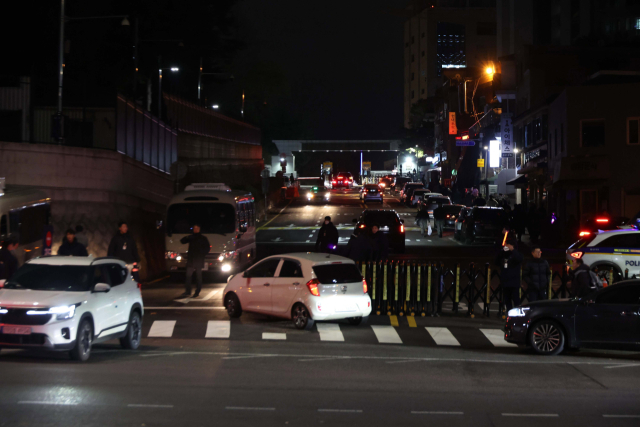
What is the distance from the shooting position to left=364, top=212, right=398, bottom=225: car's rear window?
3025 centimetres

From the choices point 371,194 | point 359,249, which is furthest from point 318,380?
point 371,194

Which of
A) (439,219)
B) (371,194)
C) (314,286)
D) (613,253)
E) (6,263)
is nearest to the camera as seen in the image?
(314,286)

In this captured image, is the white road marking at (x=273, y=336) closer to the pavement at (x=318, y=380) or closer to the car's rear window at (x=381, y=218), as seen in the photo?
the pavement at (x=318, y=380)

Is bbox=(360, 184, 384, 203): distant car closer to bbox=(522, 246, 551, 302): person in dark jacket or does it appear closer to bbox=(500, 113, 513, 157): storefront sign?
bbox=(500, 113, 513, 157): storefront sign

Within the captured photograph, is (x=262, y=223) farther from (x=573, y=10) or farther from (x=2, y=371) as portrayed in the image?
(x=573, y=10)

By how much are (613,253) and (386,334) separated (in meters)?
8.62

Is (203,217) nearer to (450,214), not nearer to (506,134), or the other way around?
(450,214)

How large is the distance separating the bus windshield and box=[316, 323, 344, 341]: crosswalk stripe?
25.2 feet

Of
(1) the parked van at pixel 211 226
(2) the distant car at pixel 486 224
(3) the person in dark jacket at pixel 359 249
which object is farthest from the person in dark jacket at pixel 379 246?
(2) the distant car at pixel 486 224

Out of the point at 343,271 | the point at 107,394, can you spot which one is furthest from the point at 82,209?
the point at 107,394

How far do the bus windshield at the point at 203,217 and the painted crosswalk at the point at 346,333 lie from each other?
22.8 feet

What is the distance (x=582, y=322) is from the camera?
1290 cm

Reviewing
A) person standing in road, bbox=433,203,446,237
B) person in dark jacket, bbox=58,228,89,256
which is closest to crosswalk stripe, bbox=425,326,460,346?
person in dark jacket, bbox=58,228,89,256

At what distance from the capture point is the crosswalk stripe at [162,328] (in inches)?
589
